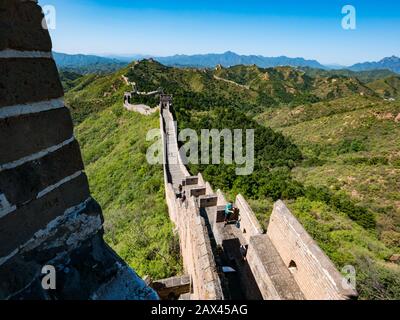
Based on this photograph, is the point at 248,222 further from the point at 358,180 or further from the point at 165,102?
the point at 165,102

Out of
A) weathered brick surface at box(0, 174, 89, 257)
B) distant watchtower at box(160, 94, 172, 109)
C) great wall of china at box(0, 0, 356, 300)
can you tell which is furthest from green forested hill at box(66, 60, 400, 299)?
weathered brick surface at box(0, 174, 89, 257)

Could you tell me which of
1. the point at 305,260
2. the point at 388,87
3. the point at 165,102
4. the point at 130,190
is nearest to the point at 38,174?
the point at 305,260

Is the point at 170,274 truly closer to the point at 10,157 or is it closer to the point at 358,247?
the point at 358,247

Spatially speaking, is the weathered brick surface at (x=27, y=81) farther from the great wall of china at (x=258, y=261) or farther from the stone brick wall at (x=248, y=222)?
the stone brick wall at (x=248, y=222)

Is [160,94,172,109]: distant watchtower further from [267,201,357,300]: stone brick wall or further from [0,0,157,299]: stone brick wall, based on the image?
[0,0,157,299]: stone brick wall

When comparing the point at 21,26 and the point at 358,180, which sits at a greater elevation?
the point at 21,26
